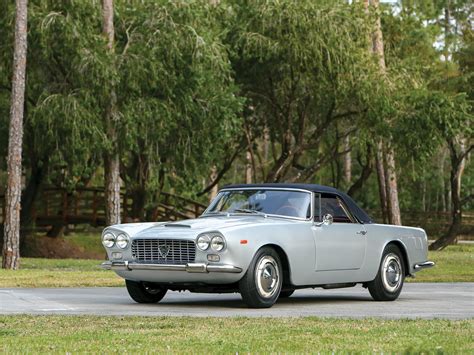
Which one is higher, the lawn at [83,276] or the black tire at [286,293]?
the lawn at [83,276]

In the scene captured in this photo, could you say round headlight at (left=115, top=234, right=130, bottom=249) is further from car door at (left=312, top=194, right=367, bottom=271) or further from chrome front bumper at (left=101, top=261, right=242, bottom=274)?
car door at (left=312, top=194, right=367, bottom=271)

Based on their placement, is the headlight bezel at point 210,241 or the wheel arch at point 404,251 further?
the wheel arch at point 404,251

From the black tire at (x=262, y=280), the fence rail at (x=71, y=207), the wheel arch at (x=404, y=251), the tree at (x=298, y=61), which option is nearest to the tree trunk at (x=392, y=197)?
the tree at (x=298, y=61)

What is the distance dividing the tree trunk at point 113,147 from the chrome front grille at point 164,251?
719 inches

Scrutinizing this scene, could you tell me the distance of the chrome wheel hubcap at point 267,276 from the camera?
15141mm

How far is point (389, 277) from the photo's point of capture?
1736cm

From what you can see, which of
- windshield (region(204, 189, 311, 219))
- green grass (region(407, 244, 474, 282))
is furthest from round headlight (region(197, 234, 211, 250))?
green grass (region(407, 244, 474, 282))

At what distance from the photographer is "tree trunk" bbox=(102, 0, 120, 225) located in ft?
111

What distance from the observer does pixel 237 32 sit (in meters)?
39.0

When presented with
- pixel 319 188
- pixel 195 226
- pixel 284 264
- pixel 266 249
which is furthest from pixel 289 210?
pixel 195 226

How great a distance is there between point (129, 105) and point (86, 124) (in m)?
1.54

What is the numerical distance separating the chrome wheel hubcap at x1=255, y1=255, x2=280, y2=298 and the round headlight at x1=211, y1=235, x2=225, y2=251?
1.83 feet

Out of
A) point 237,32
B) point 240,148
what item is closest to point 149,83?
point 237,32

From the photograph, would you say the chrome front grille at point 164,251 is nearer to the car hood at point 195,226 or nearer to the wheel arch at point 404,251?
the car hood at point 195,226
